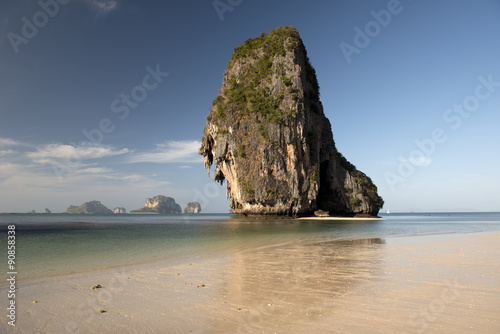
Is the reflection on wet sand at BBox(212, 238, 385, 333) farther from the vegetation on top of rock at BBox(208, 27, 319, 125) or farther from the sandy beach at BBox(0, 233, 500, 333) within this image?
the vegetation on top of rock at BBox(208, 27, 319, 125)

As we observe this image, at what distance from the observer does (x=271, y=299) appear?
207 inches

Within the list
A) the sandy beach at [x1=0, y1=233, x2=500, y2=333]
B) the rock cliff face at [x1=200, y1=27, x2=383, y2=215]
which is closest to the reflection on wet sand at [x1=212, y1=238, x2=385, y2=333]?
the sandy beach at [x1=0, y1=233, x2=500, y2=333]

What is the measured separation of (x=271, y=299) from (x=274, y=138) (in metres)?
46.1

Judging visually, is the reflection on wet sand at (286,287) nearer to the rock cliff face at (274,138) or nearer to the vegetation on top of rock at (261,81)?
the rock cliff face at (274,138)

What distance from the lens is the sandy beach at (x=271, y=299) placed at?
4074 millimetres

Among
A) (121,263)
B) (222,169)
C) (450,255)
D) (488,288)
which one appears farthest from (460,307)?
(222,169)

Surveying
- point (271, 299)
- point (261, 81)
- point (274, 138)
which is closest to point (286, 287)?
point (271, 299)

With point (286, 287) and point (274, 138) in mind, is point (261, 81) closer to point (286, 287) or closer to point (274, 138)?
point (274, 138)

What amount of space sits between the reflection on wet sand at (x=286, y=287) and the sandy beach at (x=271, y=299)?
0.07ft

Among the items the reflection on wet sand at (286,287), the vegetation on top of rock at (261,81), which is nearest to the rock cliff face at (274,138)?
the vegetation on top of rock at (261,81)

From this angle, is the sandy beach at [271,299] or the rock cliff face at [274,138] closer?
the sandy beach at [271,299]

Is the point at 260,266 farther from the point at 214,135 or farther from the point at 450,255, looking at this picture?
the point at 214,135

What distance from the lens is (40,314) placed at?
15.8 feet

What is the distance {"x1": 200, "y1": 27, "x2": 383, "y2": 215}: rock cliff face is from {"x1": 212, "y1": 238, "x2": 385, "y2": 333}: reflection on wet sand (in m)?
40.2
